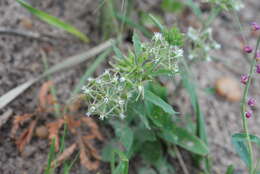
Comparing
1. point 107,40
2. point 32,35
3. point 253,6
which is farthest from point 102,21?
point 253,6

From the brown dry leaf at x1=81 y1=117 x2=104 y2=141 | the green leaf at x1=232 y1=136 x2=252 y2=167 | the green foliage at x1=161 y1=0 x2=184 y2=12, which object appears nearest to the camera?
the green leaf at x1=232 y1=136 x2=252 y2=167

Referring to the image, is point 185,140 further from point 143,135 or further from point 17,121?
point 17,121

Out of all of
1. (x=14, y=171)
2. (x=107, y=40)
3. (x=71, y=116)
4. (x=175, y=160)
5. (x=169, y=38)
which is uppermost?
(x=107, y=40)

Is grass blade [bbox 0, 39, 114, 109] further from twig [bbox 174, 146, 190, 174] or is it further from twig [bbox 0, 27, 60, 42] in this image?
twig [bbox 174, 146, 190, 174]

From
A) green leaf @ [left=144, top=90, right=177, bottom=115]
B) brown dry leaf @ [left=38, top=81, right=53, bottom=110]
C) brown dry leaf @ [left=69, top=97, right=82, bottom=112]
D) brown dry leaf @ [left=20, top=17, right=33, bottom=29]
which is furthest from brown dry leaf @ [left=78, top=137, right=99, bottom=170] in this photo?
brown dry leaf @ [left=20, top=17, right=33, bottom=29]

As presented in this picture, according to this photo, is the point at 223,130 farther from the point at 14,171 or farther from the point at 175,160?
the point at 14,171

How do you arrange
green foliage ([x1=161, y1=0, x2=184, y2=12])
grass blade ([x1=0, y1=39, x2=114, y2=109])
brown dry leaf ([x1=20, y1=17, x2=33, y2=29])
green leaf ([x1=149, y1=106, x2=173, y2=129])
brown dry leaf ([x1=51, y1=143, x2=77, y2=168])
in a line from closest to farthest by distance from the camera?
green leaf ([x1=149, y1=106, x2=173, y2=129]) < brown dry leaf ([x1=51, y1=143, x2=77, y2=168]) < grass blade ([x1=0, y1=39, x2=114, y2=109]) < brown dry leaf ([x1=20, y1=17, x2=33, y2=29]) < green foliage ([x1=161, y1=0, x2=184, y2=12])

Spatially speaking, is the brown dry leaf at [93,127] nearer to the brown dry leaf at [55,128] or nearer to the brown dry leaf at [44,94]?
Answer: the brown dry leaf at [55,128]
